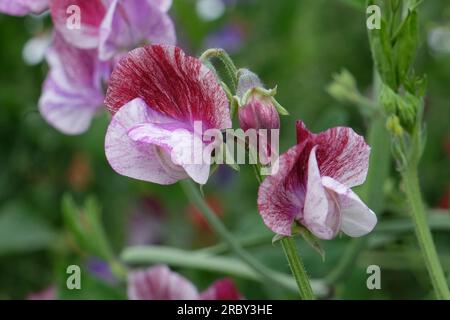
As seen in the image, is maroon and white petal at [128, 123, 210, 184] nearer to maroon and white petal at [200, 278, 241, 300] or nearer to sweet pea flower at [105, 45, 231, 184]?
sweet pea flower at [105, 45, 231, 184]

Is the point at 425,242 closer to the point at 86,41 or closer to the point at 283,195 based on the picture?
the point at 283,195

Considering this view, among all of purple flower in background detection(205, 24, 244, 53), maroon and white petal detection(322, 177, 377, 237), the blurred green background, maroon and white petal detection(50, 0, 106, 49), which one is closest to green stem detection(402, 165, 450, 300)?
maroon and white petal detection(322, 177, 377, 237)

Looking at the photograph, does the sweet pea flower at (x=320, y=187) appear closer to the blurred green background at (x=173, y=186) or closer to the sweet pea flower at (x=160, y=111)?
the sweet pea flower at (x=160, y=111)

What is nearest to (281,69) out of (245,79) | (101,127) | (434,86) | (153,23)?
(434,86)

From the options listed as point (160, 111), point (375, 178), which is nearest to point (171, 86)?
point (160, 111)

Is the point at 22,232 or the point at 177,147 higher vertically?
the point at 22,232
